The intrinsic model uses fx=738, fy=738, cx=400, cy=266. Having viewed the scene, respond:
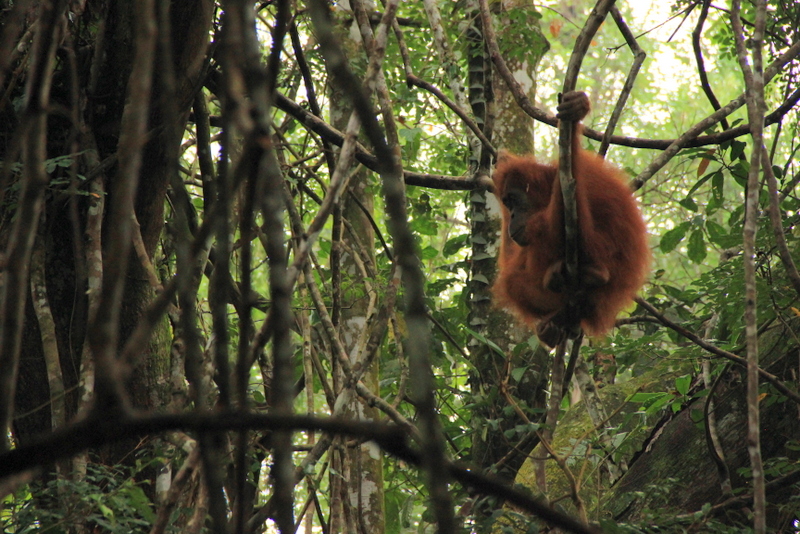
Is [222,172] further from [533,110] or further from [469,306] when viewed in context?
[469,306]

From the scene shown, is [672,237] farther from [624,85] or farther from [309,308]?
[309,308]

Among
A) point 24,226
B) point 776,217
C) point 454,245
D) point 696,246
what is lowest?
point 24,226

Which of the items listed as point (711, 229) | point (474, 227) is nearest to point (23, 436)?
point (474, 227)

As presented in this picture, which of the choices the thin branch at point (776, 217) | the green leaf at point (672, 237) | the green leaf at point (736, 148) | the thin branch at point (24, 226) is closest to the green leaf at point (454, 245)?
the green leaf at point (672, 237)

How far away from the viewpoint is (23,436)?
278cm

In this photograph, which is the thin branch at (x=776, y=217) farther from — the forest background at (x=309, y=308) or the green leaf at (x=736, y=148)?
the green leaf at (x=736, y=148)

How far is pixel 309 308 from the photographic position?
3352mm

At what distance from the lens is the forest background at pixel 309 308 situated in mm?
801

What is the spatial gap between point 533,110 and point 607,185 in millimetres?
626

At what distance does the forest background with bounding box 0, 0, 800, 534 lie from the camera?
801 mm

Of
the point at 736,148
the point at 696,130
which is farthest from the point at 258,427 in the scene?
the point at 736,148

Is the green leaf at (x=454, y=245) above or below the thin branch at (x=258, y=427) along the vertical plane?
above

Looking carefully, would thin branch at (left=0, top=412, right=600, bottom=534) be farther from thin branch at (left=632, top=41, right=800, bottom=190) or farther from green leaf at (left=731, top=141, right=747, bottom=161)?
green leaf at (left=731, top=141, right=747, bottom=161)

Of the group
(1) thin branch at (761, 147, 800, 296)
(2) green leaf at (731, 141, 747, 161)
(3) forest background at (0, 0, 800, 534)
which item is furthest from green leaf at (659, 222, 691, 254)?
(1) thin branch at (761, 147, 800, 296)
